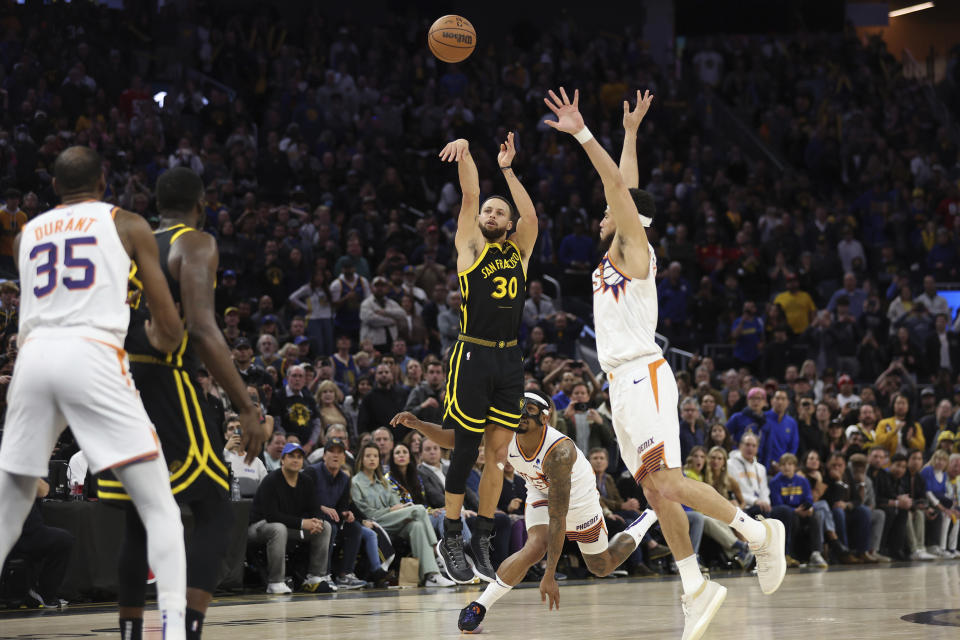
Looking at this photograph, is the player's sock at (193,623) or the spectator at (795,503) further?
the spectator at (795,503)

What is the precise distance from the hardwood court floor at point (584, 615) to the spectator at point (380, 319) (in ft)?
15.2

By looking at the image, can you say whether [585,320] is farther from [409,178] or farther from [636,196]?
[636,196]

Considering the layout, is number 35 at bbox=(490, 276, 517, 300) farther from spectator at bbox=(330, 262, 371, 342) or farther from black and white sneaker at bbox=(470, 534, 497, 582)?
spectator at bbox=(330, 262, 371, 342)

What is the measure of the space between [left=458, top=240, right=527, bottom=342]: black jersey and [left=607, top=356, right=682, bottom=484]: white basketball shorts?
1.31m

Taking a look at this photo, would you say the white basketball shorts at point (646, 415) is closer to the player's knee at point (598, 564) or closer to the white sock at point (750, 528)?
the white sock at point (750, 528)

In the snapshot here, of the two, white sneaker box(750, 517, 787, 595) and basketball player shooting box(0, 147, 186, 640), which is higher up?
basketball player shooting box(0, 147, 186, 640)

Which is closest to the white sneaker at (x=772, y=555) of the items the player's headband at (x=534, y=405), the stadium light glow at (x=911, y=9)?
the player's headband at (x=534, y=405)

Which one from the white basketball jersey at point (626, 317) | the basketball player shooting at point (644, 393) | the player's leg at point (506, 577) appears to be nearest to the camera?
the basketball player shooting at point (644, 393)

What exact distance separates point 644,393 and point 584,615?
7.54 feet

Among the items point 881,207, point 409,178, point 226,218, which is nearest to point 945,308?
point 881,207

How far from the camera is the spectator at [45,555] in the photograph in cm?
994

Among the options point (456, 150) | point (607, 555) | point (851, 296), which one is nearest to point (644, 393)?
point (607, 555)

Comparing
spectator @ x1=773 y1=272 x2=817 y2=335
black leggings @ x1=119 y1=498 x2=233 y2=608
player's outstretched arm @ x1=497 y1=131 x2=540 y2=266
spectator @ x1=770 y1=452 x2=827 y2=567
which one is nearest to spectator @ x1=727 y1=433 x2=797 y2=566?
spectator @ x1=770 y1=452 x2=827 y2=567

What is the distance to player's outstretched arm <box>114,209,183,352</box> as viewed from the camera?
4.86 m
